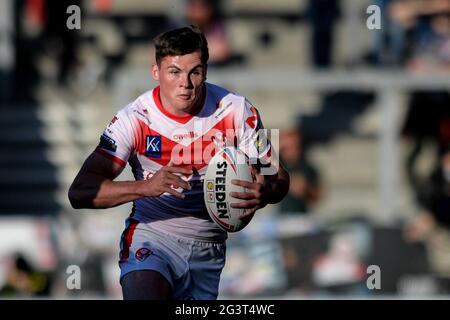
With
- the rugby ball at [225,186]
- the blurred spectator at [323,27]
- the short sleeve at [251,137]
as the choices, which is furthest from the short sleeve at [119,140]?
the blurred spectator at [323,27]

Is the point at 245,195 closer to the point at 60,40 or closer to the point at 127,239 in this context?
the point at 127,239

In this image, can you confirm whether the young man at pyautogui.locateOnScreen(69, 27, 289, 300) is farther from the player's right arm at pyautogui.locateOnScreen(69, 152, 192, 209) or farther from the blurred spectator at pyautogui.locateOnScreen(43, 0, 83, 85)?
the blurred spectator at pyautogui.locateOnScreen(43, 0, 83, 85)

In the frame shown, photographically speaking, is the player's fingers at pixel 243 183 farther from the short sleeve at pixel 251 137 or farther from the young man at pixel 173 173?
the short sleeve at pixel 251 137

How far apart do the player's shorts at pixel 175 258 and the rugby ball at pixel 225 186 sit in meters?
0.46

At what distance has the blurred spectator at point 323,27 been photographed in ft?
46.5

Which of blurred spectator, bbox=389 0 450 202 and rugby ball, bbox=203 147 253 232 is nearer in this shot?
rugby ball, bbox=203 147 253 232

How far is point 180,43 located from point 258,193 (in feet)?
3.11

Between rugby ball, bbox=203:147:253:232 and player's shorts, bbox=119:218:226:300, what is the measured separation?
463mm

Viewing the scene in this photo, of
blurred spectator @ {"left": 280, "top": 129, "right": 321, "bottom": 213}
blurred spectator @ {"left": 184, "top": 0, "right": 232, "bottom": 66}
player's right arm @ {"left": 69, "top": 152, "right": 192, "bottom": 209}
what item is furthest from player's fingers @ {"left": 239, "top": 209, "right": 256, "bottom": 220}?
blurred spectator @ {"left": 184, "top": 0, "right": 232, "bottom": 66}

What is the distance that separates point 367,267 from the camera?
1232 centimetres

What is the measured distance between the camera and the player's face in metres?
6.29

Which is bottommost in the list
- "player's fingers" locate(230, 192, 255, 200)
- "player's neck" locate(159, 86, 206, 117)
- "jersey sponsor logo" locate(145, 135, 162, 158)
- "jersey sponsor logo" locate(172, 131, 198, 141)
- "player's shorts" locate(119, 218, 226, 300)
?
"player's shorts" locate(119, 218, 226, 300)

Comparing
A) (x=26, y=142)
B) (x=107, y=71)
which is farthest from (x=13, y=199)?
(x=107, y=71)
